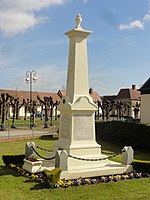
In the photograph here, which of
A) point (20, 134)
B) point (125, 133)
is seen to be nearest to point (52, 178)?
point (125, 133)

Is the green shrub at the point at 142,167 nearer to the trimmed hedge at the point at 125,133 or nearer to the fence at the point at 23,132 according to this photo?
the trimmed hedge at the point at 125,133

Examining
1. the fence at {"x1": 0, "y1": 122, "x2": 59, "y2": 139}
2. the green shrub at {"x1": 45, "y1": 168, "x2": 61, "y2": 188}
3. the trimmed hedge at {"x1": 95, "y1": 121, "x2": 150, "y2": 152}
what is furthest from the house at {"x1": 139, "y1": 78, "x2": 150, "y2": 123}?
the green shrub at {"x1": 45, "y1": 168, "x2": 61, "y2": 188}

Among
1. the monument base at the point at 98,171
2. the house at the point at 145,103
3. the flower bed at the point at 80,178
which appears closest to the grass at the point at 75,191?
the flower bed at the point at 80,178

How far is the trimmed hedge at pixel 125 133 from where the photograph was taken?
1964 cm

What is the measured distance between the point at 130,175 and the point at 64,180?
8.67 feet

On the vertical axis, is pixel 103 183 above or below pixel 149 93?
below

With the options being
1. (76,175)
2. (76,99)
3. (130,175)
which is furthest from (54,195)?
(76,99)

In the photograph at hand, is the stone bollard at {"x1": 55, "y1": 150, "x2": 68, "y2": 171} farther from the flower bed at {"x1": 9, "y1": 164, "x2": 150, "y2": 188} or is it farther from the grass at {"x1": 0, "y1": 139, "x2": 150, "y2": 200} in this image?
the grass at {"x1": 0, "y1": 139, "x2": 150, "y2": 200}

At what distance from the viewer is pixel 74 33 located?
38.3 feet

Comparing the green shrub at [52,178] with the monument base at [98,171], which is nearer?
the green shrub at [52,178]

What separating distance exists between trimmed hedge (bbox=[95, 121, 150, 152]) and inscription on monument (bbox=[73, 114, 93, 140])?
8.81m

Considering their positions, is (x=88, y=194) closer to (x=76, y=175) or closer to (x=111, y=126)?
(x=76, y=175)

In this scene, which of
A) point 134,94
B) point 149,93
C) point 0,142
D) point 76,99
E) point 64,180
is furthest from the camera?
point 134,94

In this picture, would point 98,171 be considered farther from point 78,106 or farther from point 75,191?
point 78,106
